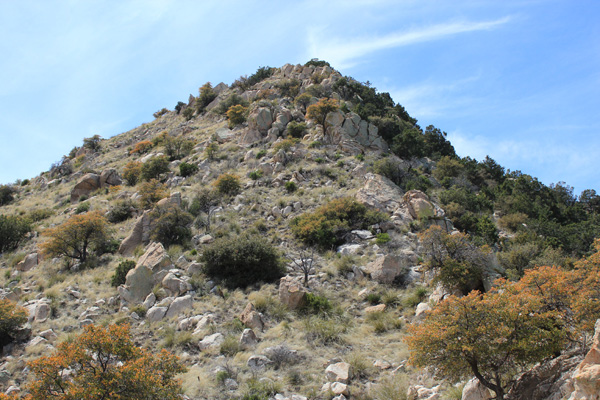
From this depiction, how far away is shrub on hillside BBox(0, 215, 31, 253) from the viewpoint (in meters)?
23.8

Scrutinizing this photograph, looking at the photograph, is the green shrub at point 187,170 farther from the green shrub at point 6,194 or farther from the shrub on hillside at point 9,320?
the green shrub at point 6,194

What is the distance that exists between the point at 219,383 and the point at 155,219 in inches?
514

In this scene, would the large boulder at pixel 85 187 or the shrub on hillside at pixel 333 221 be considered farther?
the large boulder at pixel 85 187

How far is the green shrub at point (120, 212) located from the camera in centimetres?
2458

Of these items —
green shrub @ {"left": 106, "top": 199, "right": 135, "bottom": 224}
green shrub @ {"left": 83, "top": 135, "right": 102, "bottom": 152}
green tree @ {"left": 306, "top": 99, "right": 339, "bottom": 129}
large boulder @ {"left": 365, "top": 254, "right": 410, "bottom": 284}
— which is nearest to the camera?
large boulder @ {"left": 365, "top": 254, "right": 410, "bottom": 284}

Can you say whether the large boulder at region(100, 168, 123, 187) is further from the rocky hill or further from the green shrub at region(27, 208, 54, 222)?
the green shrub at region(27, 208, 54, 222)

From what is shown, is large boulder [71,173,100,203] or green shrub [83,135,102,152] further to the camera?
green shrub [83,135,102,152]

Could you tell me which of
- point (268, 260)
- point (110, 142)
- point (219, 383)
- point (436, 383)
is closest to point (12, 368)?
point (219, 383)

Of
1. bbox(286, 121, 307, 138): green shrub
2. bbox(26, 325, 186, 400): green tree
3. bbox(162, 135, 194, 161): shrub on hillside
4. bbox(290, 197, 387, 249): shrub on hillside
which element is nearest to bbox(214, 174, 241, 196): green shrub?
bbox(290, 197, 387, 249): shrub on hillside

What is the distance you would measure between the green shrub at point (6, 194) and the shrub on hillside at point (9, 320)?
107 ft

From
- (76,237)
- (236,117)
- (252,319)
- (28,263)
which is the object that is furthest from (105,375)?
(236,117)

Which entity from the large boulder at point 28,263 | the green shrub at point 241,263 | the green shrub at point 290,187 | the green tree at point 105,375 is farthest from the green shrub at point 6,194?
the green tree at point 105,375

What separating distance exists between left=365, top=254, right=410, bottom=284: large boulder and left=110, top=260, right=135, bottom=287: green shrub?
36.2 feet

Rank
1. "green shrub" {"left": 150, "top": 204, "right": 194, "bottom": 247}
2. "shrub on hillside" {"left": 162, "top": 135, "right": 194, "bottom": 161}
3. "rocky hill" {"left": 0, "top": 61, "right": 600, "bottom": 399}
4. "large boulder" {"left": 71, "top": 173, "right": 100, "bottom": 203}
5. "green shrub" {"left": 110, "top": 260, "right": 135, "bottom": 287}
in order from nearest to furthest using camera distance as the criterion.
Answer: "rocky hill" {"left": 0, "top": 61, "right": 600, "bottom": 399} < "green shrub" {"left": 110, "top": 260, "right": 135, "bottom": 287} < "green shrub" {"left": 150, "top": 204, "right": 194, "bottom": 247} < "large boulder" {"left": 71, "top": 173, "right": 100, "bottom": 203} < "shrub on hillside" {"left": 162, "top": 135, "right": 194, "bottom": 161}
